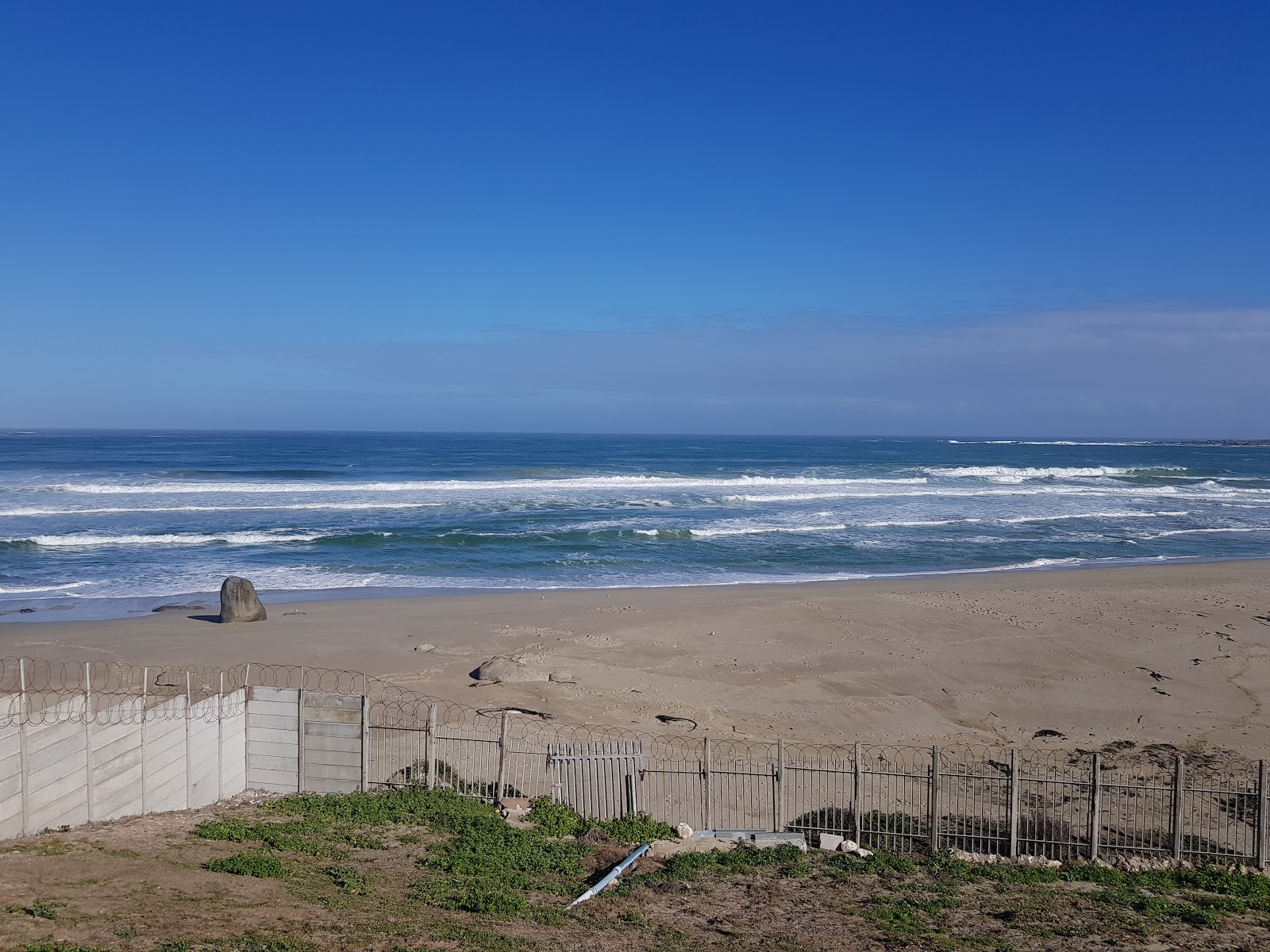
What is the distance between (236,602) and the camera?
22359mm

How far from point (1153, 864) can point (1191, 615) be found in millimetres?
16881

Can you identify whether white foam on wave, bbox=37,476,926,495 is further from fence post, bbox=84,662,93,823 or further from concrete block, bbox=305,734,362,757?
fence post, bbox=84,662,93,823

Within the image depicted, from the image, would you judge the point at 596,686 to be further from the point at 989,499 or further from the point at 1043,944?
the point at 989,499

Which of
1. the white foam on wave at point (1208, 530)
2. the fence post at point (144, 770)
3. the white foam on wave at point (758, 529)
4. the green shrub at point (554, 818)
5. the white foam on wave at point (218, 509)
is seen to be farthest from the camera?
the white foam on wave at point (218, 509)

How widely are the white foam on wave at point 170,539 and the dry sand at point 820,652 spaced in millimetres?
12827

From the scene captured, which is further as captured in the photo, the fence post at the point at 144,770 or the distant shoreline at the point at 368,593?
the distant shoreline at the point at 368,593

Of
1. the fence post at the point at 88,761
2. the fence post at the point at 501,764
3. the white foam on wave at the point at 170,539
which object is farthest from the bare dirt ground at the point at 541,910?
the white foam on wave at the point at 170,539

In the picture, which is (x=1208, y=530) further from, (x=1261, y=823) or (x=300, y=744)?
(x=300, y=744)

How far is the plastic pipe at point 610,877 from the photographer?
9.40 meters

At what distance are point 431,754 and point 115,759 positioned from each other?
397 centimetres

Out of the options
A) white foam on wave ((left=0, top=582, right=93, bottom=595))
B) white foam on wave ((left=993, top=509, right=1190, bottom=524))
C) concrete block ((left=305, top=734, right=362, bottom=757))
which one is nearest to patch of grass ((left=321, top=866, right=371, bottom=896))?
concrete block ((left=305, top=734, right=362, bottom=757))

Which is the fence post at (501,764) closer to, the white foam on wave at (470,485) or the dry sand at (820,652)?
the dry sand at (820,652)

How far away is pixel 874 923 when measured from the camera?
900 cm

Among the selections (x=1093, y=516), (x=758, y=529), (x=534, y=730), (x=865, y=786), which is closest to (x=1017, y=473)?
(x=1093, y=516)
